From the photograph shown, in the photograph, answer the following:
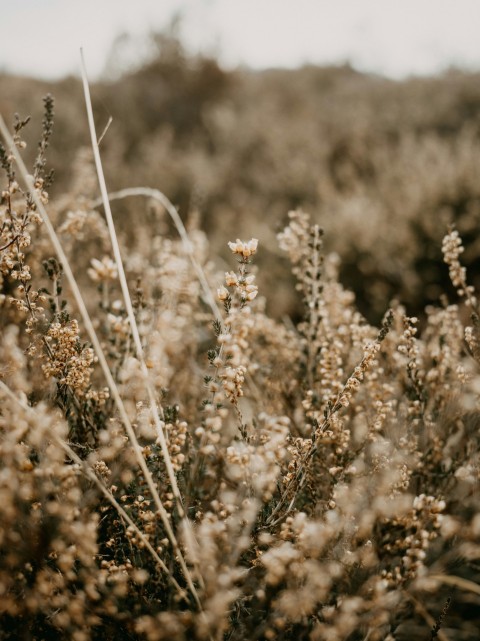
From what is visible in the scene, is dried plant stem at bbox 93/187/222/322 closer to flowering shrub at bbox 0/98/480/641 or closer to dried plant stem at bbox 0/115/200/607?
→ flowering shrub at bbox 0/98/480/641

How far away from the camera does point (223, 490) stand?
1501mm

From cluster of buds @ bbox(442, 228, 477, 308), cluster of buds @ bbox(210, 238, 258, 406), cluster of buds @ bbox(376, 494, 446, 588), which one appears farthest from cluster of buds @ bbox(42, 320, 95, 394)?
cluster of buds @ bbox(442, 228, 477, 308)

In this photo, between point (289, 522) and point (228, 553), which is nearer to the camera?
point (228, 553)

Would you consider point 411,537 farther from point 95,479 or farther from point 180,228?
point 180,228

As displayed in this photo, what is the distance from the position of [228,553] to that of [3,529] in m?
0.46

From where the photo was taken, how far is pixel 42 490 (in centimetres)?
89

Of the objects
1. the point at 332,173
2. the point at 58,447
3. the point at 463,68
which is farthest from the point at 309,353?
the point at 463,68

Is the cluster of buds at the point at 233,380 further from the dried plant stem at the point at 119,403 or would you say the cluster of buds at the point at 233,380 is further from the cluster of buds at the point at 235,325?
the dried plant stem at the point at 119,403

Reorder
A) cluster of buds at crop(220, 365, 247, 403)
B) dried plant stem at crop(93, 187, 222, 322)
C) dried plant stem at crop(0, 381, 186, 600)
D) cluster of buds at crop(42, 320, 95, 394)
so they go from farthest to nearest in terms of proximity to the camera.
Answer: dried plant stem at crop(93, 187, 222, 322) < cluster of buds at crop(42, 320, 95, 394) < cluster of buds at crop(220, 365, 247, 403) < dried plant stem at crop(0, 381, 186, 600)

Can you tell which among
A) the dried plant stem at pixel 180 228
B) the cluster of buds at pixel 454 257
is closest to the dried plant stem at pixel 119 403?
the dried plant stem at pixel 180 228

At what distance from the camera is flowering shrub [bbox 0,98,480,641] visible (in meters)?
0.91

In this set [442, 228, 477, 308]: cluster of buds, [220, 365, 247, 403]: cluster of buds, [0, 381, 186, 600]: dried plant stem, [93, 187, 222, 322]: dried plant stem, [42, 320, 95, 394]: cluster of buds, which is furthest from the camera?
[93, 187, 222, 322]: dried plant stem

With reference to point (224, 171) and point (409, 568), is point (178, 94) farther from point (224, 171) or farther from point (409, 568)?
point (409, 568)

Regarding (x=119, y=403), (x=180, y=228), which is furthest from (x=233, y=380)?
(x=180, y=228)
